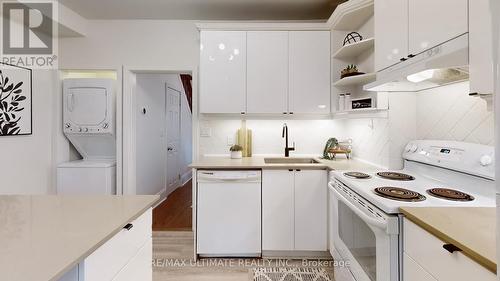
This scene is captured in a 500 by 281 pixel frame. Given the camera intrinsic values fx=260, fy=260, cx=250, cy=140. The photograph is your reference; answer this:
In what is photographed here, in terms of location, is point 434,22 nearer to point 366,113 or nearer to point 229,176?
point 366,113

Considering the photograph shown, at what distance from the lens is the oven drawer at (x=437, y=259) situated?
789 millimetres

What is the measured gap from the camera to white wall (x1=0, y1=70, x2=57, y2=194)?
252 centimetres

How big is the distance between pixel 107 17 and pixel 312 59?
2.39m

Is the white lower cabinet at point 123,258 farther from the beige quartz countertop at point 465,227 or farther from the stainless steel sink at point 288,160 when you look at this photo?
the stainless steel sink at point 288,160

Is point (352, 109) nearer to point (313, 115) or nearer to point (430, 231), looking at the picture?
point (313, 115)

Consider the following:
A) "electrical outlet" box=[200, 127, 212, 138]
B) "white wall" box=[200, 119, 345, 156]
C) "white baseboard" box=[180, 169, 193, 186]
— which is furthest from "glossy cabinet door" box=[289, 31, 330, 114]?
"white baseboard" box=[180, 169, 193, 186]

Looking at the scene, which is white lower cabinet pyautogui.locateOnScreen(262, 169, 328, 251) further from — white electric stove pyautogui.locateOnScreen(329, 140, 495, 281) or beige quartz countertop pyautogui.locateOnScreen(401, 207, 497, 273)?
beige quartz countertop pyautogui.locateOnScreen(401, 207, 497, 273)

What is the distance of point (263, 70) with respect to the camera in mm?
2758

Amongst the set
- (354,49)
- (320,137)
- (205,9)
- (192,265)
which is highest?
(205,9)

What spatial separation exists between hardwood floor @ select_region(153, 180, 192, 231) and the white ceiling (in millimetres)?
2485

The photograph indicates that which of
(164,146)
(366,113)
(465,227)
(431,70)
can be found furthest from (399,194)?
(164,146)

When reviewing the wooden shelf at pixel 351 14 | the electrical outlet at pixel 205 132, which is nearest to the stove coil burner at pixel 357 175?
the wooden shelf at pixel 351 14

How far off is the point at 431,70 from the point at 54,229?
5.87ft

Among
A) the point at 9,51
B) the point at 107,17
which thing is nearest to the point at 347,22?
the point at 107,17
